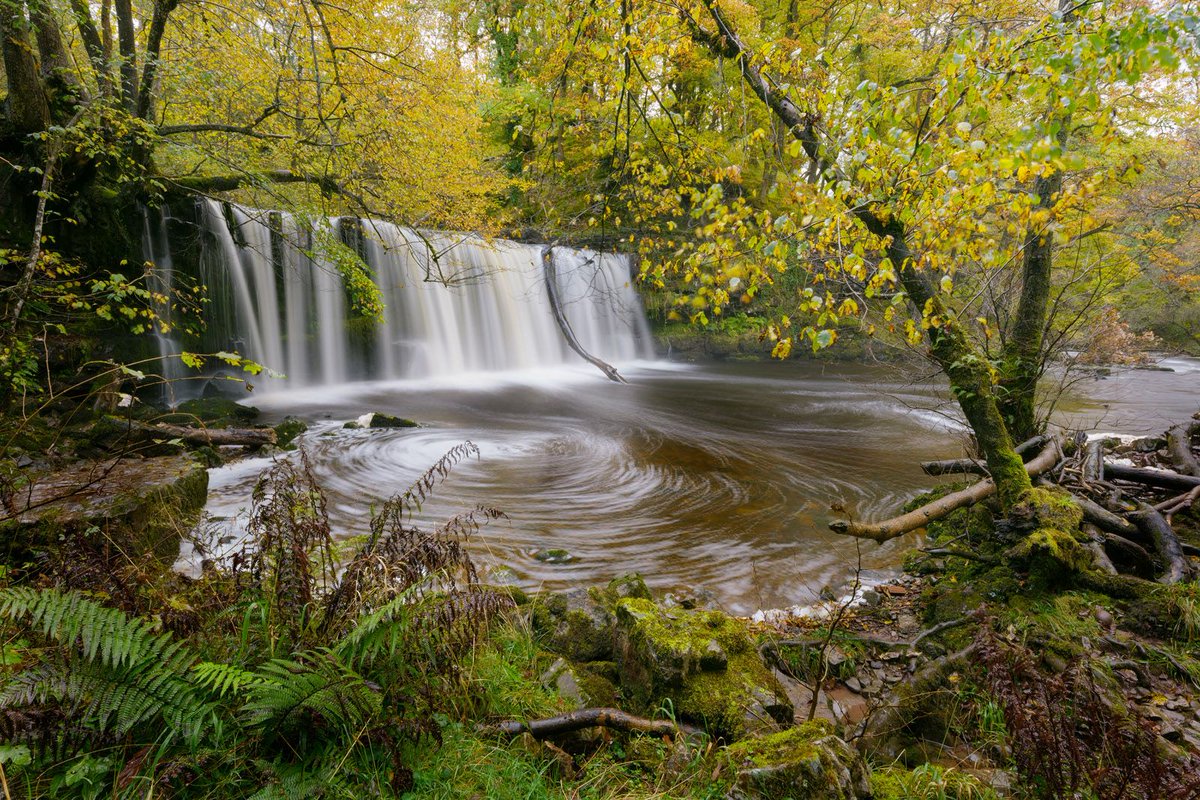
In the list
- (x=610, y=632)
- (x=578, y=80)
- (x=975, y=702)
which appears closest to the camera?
(x=975, y=702)

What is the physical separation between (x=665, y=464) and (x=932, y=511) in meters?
5.45

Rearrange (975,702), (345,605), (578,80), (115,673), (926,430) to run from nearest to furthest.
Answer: (115,673) < (345,605) < (975,702) < (578,80) < (926,430)

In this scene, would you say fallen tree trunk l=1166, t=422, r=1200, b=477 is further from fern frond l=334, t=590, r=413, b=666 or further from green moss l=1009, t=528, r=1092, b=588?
fern frond l=334, t=590, r=413, b=666

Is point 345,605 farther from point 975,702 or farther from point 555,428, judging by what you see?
point 555,428

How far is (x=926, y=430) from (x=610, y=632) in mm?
10675

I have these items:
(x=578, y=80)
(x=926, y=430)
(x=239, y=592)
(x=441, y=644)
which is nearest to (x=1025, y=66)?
(x=578, y=80)

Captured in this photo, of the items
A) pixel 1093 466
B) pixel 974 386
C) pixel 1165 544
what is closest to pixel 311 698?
pixel 974 386

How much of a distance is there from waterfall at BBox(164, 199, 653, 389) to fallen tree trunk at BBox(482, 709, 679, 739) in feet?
27.6

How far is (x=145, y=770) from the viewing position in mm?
→ 1645

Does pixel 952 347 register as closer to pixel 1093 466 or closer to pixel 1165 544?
pixel 1165 544

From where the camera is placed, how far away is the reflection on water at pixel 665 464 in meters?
5.66

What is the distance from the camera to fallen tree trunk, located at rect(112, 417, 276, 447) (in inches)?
259

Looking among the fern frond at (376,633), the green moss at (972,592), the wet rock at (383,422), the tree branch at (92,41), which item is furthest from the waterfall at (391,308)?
the fern frond at (376,633)

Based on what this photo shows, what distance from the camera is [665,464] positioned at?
30.3 ft
